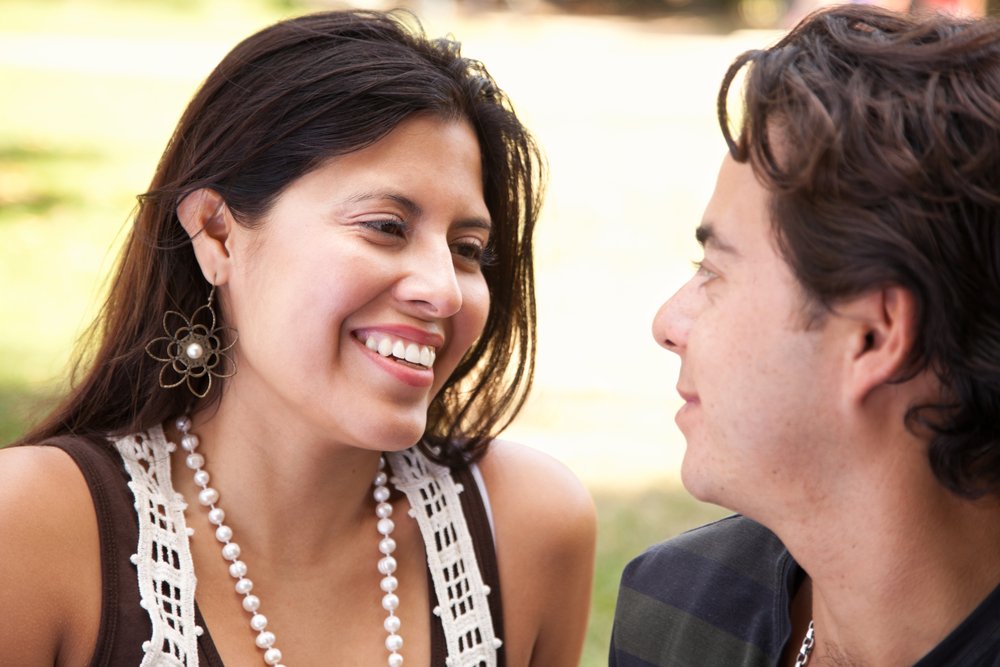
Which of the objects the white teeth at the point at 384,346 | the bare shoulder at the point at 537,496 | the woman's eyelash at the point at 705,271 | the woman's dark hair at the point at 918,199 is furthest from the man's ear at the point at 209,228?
the woman's dark hair at the point at 918,199

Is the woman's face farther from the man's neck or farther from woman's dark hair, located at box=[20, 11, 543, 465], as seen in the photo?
the man's neck

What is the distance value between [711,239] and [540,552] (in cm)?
103

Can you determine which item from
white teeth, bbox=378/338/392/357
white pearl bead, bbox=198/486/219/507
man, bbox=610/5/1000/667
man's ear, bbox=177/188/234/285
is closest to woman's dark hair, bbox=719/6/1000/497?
man, bbox=610/5/1000/667

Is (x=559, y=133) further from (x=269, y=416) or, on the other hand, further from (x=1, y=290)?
(x=269, y=416)

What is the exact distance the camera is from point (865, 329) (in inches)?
88.4

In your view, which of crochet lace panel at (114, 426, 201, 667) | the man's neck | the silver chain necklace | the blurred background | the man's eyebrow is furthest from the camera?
the blurred background

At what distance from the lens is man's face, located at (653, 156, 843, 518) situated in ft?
7.50

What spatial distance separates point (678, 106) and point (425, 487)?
13.2m

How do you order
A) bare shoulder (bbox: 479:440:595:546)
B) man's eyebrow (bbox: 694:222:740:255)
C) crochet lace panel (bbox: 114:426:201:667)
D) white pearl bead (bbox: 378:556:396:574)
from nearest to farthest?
man's eyebrow (bbox: 694:222:740:255), crochet lace panel (bbox: 114:426:201:667), white pearl bead (bbox: 378:556:396:574), bare shoulder (bbox: 479:440:595:546)

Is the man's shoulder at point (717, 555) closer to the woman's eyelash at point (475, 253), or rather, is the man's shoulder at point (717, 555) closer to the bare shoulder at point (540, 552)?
the bare shoulder at point (540, 552)

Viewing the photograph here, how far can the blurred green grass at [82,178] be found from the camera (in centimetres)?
619

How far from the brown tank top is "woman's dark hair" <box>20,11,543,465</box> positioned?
135 mm

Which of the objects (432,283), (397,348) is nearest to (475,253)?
→ (432,283)

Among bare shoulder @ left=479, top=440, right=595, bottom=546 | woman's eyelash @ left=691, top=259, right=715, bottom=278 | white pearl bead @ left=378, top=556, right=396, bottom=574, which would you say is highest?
woman's eyelash @ left=691, top=259, right=715, bottom=278
